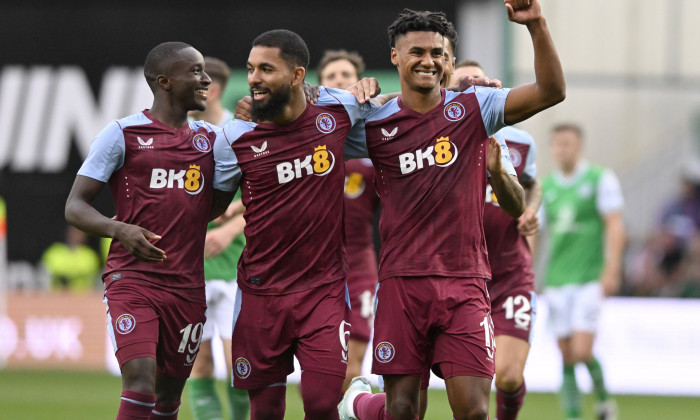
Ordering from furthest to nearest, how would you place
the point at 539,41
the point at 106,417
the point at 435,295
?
the point at 106,417
the point at 435,295
the point at 539,41

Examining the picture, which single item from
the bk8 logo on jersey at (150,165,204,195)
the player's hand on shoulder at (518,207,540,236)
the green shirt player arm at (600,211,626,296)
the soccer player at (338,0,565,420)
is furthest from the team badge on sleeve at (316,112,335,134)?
the green shirt player arm at (600,211,626,296)

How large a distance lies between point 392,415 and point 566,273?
17.4 ft

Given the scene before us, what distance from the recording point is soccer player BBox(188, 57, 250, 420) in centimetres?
805

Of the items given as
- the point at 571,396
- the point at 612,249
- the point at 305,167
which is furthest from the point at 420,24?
the point at 612,249

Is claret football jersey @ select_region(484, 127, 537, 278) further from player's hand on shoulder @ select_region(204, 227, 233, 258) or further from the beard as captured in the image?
the beard

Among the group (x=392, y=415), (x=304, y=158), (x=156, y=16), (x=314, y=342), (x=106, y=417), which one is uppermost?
(x=156, y=16)

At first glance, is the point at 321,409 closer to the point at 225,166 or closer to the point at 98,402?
the point at 225,166

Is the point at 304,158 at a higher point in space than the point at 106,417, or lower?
higher

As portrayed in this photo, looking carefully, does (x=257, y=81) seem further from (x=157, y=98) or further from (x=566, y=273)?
(x=566, y=273)

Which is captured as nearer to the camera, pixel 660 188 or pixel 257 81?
pixel 257 81

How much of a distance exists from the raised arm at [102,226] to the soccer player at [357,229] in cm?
279

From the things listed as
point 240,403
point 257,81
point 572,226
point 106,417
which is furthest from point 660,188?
point 257,81

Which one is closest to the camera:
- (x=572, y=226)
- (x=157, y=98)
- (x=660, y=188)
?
(x=157, y=98)

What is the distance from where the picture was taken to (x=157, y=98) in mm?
6594
